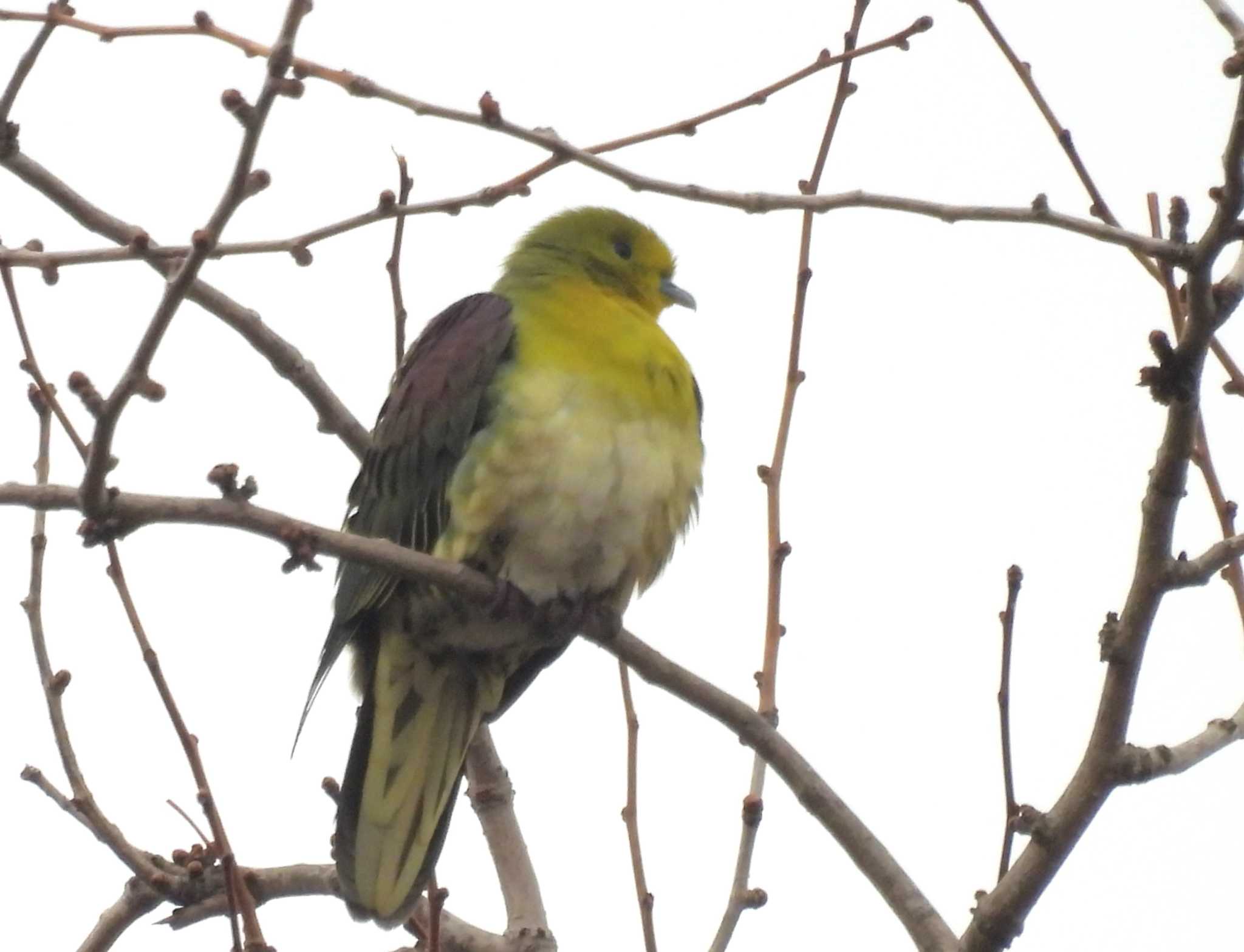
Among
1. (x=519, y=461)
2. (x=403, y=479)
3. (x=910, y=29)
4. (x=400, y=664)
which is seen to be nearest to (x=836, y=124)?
(x=910, y=29)

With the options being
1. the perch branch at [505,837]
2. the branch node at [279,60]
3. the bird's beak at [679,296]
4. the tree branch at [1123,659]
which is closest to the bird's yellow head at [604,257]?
the bird's beak at [679,296]

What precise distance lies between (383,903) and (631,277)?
6.36 feet

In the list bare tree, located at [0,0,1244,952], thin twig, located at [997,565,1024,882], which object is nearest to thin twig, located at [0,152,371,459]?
bare tree, located at [0,0,1244,952]

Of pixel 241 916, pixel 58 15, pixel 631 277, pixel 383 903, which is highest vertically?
pixel 631 277

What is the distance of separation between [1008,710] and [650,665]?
0.73m

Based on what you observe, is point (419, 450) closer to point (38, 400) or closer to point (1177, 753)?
point (38, 400)

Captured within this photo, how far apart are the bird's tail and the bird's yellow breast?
0.34 m

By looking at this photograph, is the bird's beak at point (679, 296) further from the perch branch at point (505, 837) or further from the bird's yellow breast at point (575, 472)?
the perch branch at point (505, 837)

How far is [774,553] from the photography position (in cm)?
307

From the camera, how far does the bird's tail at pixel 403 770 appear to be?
378 cm

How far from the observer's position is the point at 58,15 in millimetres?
2385

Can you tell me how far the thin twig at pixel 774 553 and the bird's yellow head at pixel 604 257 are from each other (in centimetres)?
146

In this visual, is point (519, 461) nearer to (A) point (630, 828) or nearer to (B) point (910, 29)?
(A) point (630, 828)

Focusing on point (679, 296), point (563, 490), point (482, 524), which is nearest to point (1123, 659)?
point (563, 490)
